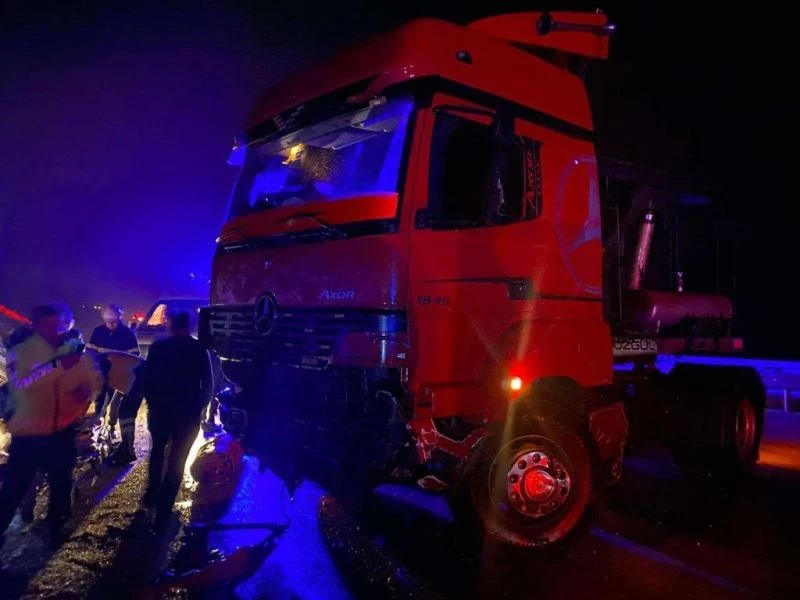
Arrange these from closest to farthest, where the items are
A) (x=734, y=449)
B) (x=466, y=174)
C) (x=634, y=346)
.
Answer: (x=466, y=174)
(x=634, y=346)
(x=734, y=449)

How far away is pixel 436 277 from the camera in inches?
136

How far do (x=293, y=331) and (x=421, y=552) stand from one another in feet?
5.85

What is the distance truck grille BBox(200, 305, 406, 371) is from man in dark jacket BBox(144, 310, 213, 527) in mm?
225

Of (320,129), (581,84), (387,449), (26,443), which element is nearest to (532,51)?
(581,84)

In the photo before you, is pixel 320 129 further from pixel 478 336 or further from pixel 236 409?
pixel 236 409

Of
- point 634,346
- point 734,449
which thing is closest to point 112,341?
point 634,346

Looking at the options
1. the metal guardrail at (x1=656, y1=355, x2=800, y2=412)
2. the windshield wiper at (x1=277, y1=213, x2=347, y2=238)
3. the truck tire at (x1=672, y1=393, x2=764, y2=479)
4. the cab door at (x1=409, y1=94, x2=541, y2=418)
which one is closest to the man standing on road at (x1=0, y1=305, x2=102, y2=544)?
the windshield wiper at (x1=277, y1=213, x2=347, y2=238)

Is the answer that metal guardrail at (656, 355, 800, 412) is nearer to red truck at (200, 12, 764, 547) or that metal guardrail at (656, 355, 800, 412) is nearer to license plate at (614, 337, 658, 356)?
license plate at (614, 337, 658, 356)

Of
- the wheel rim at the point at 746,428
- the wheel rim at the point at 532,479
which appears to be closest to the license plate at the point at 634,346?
the wheel rim at the point at 532,479

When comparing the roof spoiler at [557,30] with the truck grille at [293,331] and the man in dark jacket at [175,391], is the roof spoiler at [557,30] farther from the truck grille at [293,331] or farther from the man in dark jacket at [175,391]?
the man in dark jacket at [175,391]

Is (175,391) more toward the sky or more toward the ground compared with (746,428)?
more toward the sky

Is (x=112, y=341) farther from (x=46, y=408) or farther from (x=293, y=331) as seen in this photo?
(x=293, y=331)

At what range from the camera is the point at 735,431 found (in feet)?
18.4

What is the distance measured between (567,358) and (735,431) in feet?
8.56
